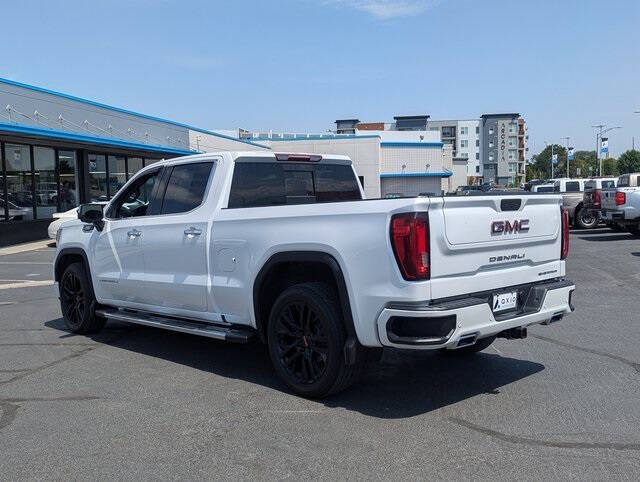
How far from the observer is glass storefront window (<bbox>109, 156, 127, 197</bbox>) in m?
26.9

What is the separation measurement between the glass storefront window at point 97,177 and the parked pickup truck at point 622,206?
17.8 m

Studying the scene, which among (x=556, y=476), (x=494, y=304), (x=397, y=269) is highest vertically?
(x=397, y=269)

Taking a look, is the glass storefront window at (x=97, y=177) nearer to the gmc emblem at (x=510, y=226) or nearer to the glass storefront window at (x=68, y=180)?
the glass storefront window at (x=68, y=180)

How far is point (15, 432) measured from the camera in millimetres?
4641

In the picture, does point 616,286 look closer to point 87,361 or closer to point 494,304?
point 494,304

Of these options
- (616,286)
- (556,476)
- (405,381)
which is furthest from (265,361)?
(616,286)

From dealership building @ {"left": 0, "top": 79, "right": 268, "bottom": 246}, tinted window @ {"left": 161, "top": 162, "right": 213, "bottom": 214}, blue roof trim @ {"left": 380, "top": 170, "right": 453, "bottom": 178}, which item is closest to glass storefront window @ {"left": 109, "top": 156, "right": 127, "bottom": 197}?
dealership building @ {"left": 0, "top": 79, "right": 268, "bottom": 246}

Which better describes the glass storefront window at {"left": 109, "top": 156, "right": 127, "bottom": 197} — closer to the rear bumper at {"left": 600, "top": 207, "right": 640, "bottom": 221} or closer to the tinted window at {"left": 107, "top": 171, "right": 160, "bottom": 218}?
the rear bumper at {"left": 600, "top": 207, "right": 640, "bottom": 221}

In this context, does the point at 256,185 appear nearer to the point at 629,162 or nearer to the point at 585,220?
the point at 585,220

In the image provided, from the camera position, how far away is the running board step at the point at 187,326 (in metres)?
5.58

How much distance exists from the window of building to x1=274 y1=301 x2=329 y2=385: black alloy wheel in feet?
81.6

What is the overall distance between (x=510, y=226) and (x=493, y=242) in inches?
10.4

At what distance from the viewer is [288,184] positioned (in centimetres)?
646

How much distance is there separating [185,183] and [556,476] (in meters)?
4.26
